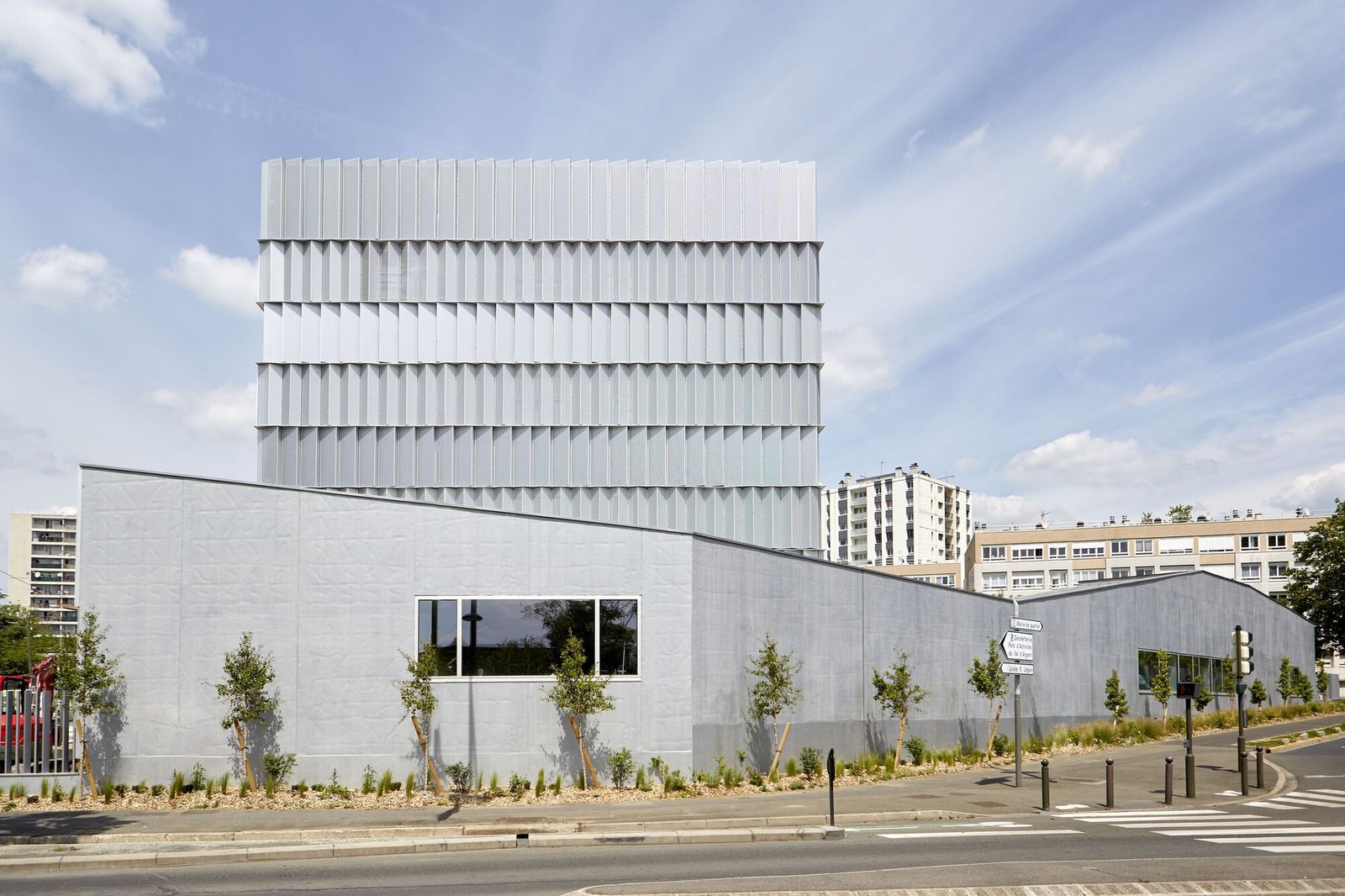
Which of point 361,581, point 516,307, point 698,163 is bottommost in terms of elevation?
point 361,581

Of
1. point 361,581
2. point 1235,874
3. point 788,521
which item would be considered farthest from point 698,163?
point 1235,874

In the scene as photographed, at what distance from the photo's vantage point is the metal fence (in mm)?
23484

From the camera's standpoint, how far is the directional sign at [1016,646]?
979 inches

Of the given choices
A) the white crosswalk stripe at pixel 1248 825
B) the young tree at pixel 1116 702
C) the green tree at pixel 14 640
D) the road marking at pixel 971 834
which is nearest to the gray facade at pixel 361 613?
the road marking at pixel 971 834

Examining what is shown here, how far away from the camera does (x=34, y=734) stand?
2358cm

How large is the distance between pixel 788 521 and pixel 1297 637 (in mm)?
27141

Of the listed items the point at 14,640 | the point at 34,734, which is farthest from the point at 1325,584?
the point at 14,640

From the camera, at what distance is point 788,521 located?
210 ft

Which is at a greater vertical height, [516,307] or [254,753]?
[516,307]

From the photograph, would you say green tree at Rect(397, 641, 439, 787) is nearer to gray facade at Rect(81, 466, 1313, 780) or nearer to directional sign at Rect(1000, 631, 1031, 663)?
gray facade at Rect(81, 466, 1313, 780)

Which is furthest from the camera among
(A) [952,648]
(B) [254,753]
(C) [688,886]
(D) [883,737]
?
(A) [952,648]

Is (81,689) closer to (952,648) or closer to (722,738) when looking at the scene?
(722,738)

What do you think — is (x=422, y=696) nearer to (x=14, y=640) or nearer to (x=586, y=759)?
(x=586, y=759)

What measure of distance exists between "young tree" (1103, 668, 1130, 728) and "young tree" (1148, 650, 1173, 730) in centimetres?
258
